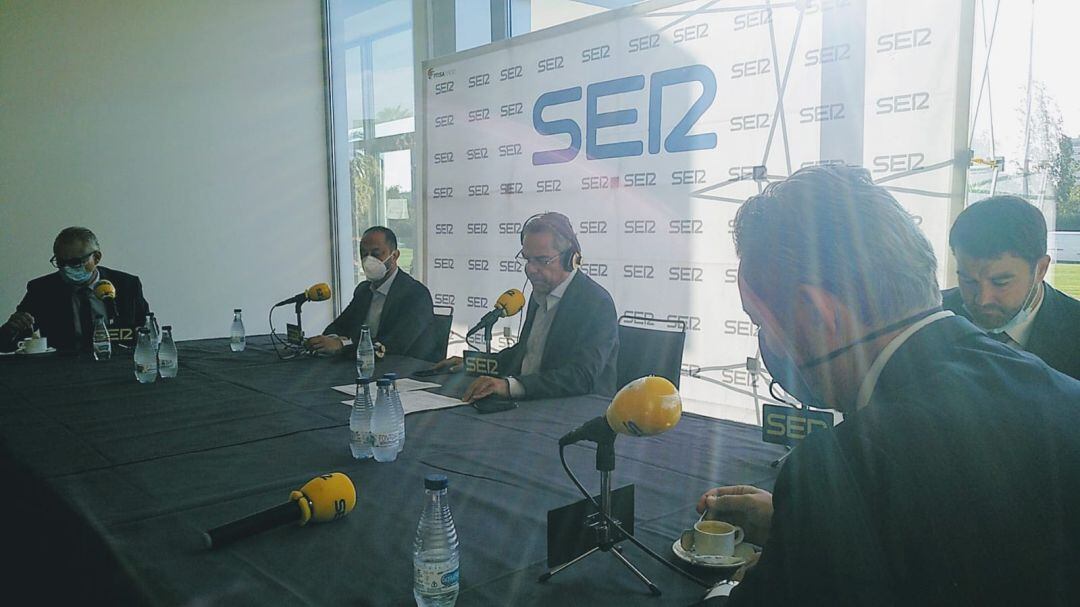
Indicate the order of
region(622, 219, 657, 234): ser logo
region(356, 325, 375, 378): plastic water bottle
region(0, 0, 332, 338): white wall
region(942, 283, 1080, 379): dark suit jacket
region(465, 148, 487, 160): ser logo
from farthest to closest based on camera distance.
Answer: region(0, 0, 332, 338): white wall → region(465, 148, 487, 160): ser logo → region(622, 219, 657, 234): ser logo → region(356, 325, 375, 378): plastic water bottle → region(942, 283, 1080, 379): dark suit jacket

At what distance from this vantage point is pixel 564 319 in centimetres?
278

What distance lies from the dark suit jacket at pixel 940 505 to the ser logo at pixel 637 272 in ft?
9.83

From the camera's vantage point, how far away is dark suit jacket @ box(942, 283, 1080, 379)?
2.12 m

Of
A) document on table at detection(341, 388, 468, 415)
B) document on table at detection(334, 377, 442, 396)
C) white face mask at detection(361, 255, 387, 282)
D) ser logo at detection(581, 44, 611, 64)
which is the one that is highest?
ser logo at detection(581, 44, 611, 64)

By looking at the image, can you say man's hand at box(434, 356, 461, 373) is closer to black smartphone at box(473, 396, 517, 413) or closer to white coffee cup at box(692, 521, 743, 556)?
black smartphone at box(473, 396, 517, 413)

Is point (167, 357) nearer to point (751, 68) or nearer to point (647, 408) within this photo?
point (647, 408)

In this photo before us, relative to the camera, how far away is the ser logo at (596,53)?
3992 millimetres

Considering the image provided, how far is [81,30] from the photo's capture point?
5.05 m

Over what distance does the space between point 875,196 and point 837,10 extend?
2551mm

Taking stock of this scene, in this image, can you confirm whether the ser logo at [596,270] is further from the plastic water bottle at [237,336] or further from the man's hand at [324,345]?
the plastic water bottle at [237,336]

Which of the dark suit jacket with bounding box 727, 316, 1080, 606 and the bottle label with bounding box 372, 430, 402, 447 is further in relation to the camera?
the bottle label with bounding box 372, 430, 402, 447

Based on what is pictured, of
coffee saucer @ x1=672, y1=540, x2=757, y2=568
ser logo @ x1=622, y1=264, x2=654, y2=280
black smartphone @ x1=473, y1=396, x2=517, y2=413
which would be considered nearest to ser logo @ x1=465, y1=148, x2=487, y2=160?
ser logo @ x1=622, y1=264, x2=654, y2=280

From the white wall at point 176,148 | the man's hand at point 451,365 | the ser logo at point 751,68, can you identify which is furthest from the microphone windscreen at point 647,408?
the white wall at point 176,148

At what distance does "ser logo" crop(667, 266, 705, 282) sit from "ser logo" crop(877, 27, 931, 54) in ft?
4.09
